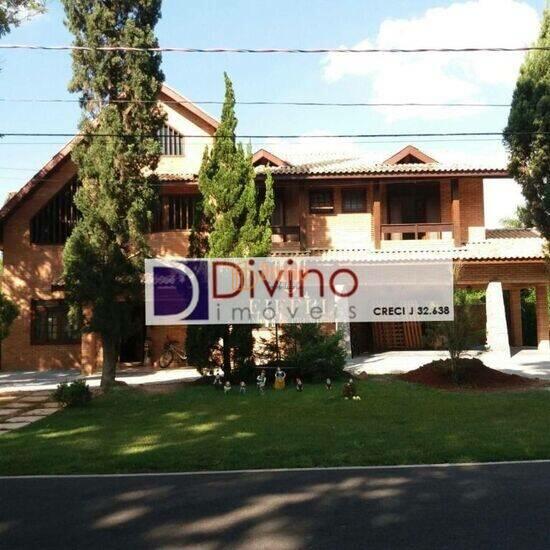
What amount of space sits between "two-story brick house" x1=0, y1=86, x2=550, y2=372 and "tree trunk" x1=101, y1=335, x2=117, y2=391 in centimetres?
482

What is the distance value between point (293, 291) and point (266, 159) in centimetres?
655

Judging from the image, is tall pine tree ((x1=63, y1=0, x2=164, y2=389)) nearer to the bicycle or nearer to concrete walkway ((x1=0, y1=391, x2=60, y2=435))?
concrete walkway ((x1=0, y1=391, x2=60, y2=435))

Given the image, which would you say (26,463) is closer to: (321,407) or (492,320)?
(321,407)

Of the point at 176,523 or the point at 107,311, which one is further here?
the point at 107,311

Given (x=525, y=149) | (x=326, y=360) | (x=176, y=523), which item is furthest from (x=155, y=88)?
(x=176, y=523)

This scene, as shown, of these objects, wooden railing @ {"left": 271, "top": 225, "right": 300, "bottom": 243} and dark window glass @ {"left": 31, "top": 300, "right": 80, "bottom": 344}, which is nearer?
dark window glass @ {"left": 31, "top": 300, "right": 80, "bottom": 344}

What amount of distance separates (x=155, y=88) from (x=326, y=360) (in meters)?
8.67

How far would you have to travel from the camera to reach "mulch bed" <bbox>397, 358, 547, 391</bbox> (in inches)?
567

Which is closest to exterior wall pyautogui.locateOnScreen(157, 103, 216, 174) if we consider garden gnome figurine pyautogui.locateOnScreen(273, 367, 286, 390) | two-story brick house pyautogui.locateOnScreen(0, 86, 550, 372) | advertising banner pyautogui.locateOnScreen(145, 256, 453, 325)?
two-story brick house pyautogui.locateOnScreen(0, 86, 550, 372)

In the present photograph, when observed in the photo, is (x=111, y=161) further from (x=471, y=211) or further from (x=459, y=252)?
(x=471, y=211)

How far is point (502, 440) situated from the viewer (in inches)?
338

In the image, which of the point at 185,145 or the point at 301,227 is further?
the point at 185,145

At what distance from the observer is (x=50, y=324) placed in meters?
21.8

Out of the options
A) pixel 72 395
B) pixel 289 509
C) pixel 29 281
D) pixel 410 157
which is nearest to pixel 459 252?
pixel 410 157
